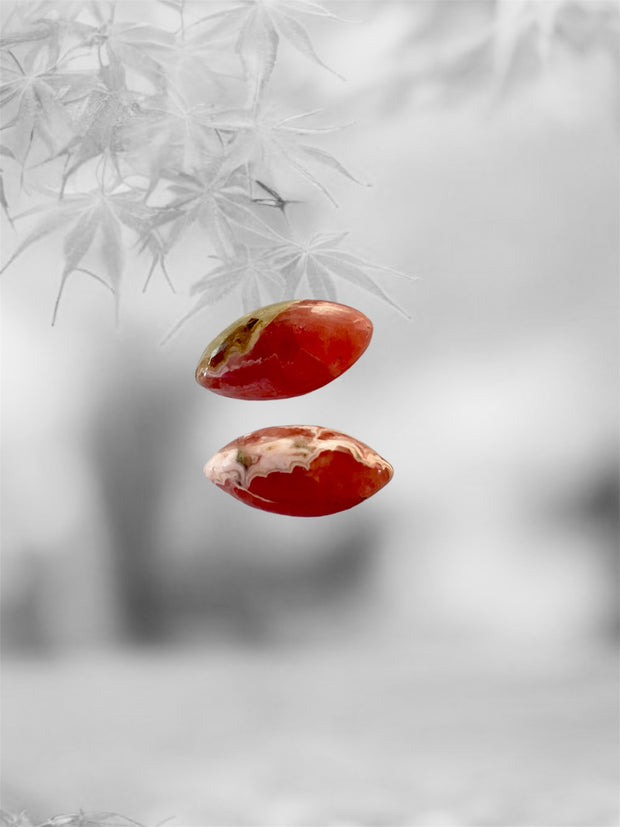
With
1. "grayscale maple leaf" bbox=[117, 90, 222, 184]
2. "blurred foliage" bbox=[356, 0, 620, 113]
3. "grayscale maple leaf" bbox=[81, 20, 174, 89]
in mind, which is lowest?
"grayscale maple leaf" bbox=[117, 90, 222, 184]

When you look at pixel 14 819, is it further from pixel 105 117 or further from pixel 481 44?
pixel 481 44

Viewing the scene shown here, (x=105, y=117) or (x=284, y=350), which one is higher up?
(x=105, y=117)

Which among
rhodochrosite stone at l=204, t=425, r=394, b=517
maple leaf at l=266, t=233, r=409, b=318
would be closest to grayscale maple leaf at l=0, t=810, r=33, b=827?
rhodochrosite stone at l=204, t=425, r=394, b=517

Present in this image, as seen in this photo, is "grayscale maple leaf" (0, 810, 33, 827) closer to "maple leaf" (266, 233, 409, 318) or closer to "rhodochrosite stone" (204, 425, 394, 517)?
"rhodochrosite stone" (204, 425, 394, 517)

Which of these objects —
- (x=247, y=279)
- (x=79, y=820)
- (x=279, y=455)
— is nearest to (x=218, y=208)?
(x=247, y=279)

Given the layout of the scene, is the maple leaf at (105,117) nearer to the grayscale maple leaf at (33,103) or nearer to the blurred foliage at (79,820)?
the grayscale maple leaf at (33,103)

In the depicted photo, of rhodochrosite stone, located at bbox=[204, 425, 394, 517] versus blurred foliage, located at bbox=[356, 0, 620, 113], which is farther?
blurred foliage, located at bbox=[356, 0, 620, 113]

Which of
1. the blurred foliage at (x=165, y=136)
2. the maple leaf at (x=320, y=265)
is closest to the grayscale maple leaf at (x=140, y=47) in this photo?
the blurred foliage at (x=165, y=136)
